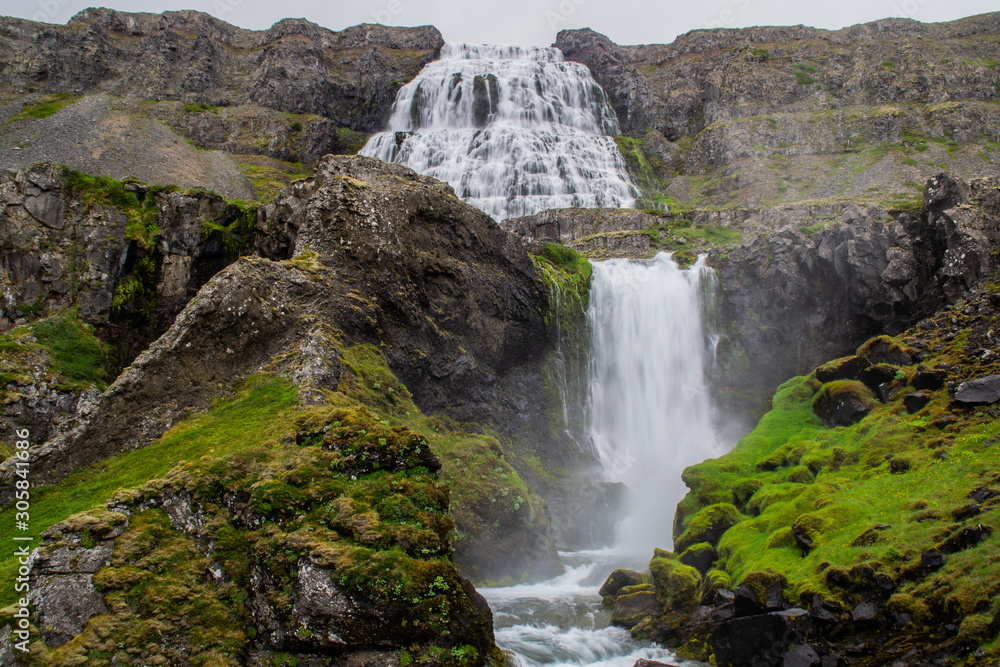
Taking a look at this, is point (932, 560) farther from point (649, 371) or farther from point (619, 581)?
point (649, 371)

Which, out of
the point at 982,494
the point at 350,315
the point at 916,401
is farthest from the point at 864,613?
the point at 350,315

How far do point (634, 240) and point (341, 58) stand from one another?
50118mm

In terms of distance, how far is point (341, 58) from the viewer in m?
65.2

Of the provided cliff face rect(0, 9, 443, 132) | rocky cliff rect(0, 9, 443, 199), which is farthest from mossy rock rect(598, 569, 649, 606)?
cliff face rect(0, 9, 443, 132)

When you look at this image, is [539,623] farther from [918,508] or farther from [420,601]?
[918,508]

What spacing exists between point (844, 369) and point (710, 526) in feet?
28.5

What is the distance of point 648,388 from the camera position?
2653cm

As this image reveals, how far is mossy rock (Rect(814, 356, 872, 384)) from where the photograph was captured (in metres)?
18.6

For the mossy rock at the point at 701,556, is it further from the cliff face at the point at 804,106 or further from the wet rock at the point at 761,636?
the cliff face at the point at 804,106

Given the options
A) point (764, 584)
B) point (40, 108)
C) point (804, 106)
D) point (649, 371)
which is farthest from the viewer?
point (804, 106)

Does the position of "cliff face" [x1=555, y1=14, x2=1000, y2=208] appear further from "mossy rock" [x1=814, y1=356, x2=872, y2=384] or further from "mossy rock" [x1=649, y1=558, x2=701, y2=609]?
"mossy rock" [x1=649, y1=558, x2=701, y2=609]

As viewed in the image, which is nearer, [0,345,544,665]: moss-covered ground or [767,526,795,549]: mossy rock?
[0,345,544,665]: moss-covered ground

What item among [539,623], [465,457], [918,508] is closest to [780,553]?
[918,508]

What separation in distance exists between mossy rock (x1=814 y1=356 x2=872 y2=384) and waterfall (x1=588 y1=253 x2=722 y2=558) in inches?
277
